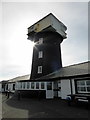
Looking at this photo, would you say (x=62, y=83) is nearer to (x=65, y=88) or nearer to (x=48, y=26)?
(x=65, y=88)

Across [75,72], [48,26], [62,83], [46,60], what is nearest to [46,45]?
[46,60]

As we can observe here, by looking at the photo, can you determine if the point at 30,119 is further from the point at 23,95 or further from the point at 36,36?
the point at 36,36

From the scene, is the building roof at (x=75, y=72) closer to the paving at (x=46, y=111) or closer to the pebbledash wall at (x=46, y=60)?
the pebbledash wall at (x=46, y=60)

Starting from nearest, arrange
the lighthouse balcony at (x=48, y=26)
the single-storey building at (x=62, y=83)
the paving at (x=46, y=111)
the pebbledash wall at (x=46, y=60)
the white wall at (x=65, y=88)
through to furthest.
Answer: the paving at (x=46, y=111), the single-storey building at (x=62, y=83), the white wall at (x=65, y=88), the pebbledash wall at (x=46, y=60), the lighthouse balcony at (x=48, y=26)

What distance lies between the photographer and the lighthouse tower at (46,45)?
22.0 m

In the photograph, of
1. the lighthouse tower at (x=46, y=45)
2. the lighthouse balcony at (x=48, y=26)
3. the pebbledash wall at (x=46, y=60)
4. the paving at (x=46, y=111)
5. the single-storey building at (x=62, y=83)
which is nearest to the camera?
the paving at (x=46, y=111)

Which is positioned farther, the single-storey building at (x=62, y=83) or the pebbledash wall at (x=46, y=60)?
the pebbledash wall at (x=46, y=60)

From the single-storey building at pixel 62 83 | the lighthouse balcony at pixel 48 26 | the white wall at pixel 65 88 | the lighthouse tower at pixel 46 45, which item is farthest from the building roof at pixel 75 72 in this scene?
the lighthouse balcony at pixel 48 26

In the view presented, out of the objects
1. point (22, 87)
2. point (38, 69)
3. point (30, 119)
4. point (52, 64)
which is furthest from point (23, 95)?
point (30, 119)

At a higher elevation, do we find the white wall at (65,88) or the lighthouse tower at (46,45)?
the lighthouse tower at (46,45)

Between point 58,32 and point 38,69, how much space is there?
7798mm

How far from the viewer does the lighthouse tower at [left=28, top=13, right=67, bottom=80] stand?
72.2ft

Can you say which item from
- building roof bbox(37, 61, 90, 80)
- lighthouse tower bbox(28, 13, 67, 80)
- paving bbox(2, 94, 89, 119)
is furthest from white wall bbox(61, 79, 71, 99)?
lighthouse tower bbox(28, 13, 67, 80)

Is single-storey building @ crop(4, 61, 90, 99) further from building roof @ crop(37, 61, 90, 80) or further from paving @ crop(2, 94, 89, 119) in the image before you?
paving @ crop(2, 94, 89, 119)
